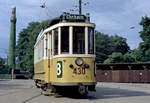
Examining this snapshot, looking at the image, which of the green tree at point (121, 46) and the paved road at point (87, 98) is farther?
the green tree at point (121, 46)

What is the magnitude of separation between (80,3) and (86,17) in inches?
762

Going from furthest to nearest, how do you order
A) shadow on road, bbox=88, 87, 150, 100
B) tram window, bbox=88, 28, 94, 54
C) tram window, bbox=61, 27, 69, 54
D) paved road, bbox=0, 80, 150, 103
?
shadow on road, bbox=88, 87, 150, 100 → tram window, bbox=88, 28, 94, 54 → tram window, bbox=61, 27, 69, 54 → paved road, bbox=0, 80, 150, 103

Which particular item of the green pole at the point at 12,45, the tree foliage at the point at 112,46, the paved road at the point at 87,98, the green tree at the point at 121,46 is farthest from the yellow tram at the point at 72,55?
the green pole at the point at 12,45

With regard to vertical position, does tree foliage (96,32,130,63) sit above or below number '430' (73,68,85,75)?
above

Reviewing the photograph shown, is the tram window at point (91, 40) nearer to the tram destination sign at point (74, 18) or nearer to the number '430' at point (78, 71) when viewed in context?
the tram destination sign at point (74, 18)

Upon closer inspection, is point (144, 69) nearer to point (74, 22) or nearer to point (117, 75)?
A: point (117, 75)

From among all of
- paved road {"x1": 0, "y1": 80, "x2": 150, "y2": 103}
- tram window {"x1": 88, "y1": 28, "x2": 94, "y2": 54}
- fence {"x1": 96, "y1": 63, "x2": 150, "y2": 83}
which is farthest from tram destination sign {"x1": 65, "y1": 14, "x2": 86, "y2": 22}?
fence {"x1": 96, "y1": 63, "x2": 150, "y2": 83}

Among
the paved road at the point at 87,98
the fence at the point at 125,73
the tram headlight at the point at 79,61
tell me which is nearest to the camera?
the paved road at the point at 87,98

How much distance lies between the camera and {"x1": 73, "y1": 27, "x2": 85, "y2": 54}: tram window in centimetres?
1312

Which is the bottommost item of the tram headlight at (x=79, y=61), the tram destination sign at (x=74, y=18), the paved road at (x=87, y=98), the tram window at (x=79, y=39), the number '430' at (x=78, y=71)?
the paved road at (x=87, y=98)

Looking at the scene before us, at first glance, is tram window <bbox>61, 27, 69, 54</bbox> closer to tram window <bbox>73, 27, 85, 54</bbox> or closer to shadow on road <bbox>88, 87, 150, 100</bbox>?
tram window <bbox>73, 27, 85, 54</bbox>

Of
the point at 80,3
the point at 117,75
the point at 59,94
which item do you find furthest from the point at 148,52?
the point at 59,94

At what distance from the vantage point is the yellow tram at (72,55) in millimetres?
12703

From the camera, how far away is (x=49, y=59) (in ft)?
45.6
